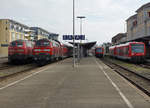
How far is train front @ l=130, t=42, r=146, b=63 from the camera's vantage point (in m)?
28.0

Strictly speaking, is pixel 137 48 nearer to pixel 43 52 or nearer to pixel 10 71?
pixel 43 52

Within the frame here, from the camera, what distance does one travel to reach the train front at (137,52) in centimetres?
2802

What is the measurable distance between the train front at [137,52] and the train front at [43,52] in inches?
439

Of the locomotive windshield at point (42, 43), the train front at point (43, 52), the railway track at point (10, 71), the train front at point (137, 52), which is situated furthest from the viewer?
the train front at point (137, 52)

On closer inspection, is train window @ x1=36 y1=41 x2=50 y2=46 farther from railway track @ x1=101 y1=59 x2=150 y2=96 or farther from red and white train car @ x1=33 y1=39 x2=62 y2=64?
railway track @ x1=101 y1=59 x2=150 y2=96

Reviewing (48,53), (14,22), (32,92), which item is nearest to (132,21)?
(14,22)

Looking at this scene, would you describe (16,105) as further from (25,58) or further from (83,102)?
(25,58)

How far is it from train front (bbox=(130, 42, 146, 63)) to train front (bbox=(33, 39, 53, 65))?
11.2m

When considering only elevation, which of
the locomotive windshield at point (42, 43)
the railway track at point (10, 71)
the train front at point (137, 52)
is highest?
the locomotive windshield at point (42, 43)

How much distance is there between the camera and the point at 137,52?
28109 mm

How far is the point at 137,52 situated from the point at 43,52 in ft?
41.5

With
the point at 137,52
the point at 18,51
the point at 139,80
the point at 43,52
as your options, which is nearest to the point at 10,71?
the point at 43,52

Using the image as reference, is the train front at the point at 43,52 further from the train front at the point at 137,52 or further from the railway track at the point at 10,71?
the train front at the point at 137,52

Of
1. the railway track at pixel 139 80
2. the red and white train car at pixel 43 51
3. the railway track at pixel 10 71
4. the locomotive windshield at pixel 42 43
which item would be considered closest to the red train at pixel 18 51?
the red and white train car at pixel 43 51
